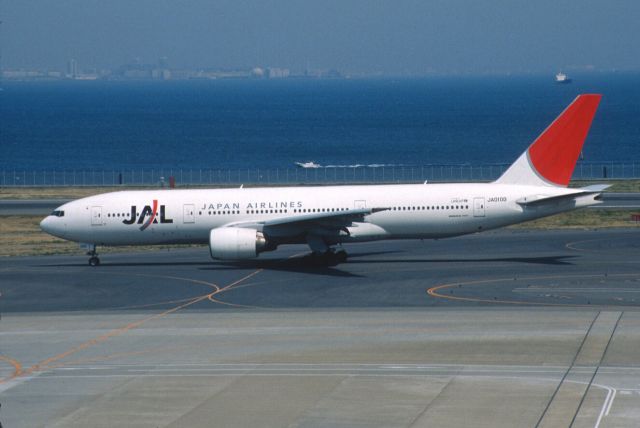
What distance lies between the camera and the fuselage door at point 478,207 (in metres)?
53.2

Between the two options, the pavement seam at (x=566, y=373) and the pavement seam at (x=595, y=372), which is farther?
the pavement seam at (x=566, y=373)

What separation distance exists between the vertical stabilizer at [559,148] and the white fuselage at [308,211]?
81cm

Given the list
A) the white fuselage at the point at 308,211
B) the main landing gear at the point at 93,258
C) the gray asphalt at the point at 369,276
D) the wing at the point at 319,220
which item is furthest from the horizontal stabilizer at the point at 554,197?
the main landing gear at the point at 93,258

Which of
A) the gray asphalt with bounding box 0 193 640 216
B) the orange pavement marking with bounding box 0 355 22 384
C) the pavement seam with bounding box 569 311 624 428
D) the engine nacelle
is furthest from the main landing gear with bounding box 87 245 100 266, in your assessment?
the pavement seam with bounding box 569 311 624 428

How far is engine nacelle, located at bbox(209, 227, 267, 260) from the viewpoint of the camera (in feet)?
169

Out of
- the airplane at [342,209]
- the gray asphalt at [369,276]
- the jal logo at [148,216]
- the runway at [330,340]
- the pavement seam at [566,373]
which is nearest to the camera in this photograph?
the pavement seam at [566,373]

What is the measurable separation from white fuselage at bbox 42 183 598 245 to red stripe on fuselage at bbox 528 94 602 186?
1.08 metres

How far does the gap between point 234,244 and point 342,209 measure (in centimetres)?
591

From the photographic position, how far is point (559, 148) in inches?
2143

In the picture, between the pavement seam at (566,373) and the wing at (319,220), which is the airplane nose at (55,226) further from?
the pavement seam at (566,373)

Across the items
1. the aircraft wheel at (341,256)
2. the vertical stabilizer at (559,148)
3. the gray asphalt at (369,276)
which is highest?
the vertical stabilizer at (559,148)

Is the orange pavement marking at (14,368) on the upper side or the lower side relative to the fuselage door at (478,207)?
lower

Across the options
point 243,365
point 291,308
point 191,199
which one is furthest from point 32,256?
point 243,365

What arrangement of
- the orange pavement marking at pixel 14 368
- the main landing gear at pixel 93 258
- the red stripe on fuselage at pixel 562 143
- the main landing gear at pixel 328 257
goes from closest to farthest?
the orange pavement marking at pixel 14 368
the main landing gear at pixel 328 257
the red stripe on fuselage at pixel 562 143
the main landing gear at pixel 93 258
